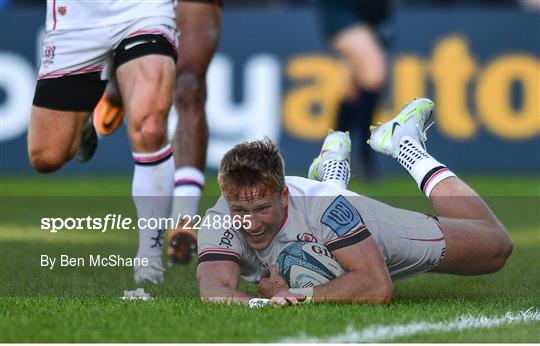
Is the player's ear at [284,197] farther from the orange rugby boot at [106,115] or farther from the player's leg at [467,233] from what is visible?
the orange rugby boot at [106,115]

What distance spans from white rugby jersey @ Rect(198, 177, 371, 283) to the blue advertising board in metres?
9.43

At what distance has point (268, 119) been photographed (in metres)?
15.9

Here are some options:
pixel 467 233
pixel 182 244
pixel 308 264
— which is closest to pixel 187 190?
pixel 182 244

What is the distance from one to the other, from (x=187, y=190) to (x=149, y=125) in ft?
4.59

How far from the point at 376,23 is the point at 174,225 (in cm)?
761

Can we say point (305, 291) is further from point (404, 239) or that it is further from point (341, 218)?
point (404, 239)

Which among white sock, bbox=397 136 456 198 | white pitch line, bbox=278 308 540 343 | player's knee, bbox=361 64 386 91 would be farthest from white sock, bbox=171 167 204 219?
player's knee, bbox=361 64 386 91

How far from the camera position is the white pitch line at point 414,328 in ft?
17.1

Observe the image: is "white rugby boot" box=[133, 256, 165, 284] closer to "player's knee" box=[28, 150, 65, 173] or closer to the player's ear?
"player's knee" box=[28, 150, 65, 173]

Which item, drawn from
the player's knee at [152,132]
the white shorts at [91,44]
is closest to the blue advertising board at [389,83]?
the white shorts at [91,44]

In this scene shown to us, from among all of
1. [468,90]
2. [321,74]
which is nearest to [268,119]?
[321,74]

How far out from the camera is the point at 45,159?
8.01 m

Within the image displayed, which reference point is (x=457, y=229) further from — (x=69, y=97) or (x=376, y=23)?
(x=376, y=23)

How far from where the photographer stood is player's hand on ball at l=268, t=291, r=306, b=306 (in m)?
5.94
